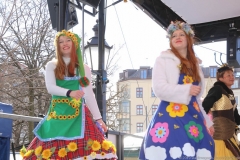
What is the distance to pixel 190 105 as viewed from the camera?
3.67 metres

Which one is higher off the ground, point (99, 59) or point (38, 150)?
point (99, 59)

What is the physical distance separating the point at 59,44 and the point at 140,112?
3889 centimetres

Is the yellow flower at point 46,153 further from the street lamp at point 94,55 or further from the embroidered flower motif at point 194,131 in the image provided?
the street lamp at point 94,55

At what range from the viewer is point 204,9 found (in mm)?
8305

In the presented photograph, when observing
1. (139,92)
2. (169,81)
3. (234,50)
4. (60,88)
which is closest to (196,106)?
(169,81)

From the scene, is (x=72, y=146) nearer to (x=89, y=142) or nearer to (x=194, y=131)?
(x=89, y=142)

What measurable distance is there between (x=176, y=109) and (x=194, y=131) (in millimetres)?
237

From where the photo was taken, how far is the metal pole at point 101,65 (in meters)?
6.23

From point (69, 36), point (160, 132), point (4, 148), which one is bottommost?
point (4, 148)

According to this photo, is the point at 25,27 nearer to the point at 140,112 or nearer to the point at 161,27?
the point at 161,27

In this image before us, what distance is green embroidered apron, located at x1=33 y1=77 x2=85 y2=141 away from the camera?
3.85 meters

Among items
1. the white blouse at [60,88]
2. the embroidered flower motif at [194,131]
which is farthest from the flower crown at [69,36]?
the embroidered flower motif at [194,131]

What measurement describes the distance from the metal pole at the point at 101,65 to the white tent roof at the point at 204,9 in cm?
195

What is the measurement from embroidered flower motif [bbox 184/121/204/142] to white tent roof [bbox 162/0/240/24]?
15.9 ft
